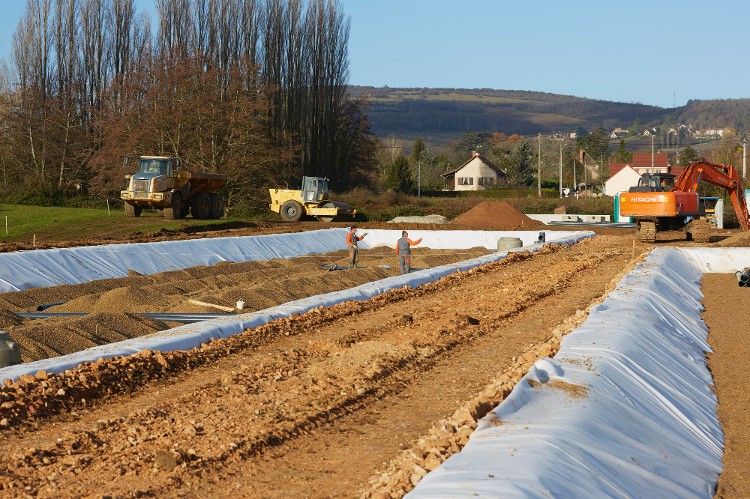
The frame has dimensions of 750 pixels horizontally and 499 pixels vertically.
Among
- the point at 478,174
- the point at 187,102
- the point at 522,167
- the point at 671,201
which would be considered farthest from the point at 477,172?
the point at 671,201

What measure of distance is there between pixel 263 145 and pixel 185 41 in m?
13.2

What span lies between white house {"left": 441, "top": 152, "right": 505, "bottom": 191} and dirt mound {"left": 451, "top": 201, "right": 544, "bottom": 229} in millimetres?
77466

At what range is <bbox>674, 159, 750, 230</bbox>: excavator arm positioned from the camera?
33.0 meters

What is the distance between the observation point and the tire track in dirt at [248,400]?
6.28 m

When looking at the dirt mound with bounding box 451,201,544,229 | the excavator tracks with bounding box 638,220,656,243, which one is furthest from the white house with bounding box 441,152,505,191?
the excavator tracks with bounding box 638,220,656,243

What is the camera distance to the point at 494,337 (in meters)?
12.4

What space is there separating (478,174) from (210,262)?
101 metres

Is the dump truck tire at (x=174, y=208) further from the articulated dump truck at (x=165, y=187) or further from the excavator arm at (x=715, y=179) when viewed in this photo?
the excavator arm at (x=715, y=179)

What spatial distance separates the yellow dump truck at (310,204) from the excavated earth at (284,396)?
25933 mm

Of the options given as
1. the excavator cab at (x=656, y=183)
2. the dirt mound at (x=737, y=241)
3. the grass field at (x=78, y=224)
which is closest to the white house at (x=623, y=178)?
the dirt mound at (x=737, y=241)

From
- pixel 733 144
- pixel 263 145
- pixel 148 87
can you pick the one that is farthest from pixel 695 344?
pixel 733 144

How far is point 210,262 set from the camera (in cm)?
2578

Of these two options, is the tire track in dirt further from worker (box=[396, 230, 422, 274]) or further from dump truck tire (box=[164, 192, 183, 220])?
dump truck tire (box=[164, 192, 183, 220])

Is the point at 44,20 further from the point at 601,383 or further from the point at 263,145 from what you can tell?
the point at 601,383
